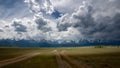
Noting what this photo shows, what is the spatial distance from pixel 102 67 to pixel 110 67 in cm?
142

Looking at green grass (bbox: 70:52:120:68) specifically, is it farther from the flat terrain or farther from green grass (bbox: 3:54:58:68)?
green grass (bbox: 3:54:58:68)

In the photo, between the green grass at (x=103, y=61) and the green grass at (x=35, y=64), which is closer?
the green grass at (x=35, y=64)

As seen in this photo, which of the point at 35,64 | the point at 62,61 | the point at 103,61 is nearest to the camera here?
the point at 35,64

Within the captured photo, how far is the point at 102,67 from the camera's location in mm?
35344

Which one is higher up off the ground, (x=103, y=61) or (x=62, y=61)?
(x=62, y=61)

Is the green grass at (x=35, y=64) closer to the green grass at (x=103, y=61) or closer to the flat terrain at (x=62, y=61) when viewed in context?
the flat terrain at (x=62, y=61)

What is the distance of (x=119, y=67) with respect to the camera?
34.4m

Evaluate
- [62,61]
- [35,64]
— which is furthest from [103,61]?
[35,64]

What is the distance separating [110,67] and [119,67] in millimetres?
1502

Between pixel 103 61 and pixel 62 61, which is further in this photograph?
pixel 62 61

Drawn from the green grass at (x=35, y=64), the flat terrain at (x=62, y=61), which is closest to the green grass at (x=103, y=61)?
the flat terrain at (x=62, y=61)

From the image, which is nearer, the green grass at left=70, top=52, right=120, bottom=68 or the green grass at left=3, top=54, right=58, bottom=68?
the green grass at left=3, top=54, right=58, bottom=68

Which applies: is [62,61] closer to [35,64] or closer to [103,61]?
[103,61]

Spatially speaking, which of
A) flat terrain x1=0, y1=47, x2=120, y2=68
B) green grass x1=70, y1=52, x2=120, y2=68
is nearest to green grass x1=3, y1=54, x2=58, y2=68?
flat terrain x1=0, y1=47, x2=120, y2=68
